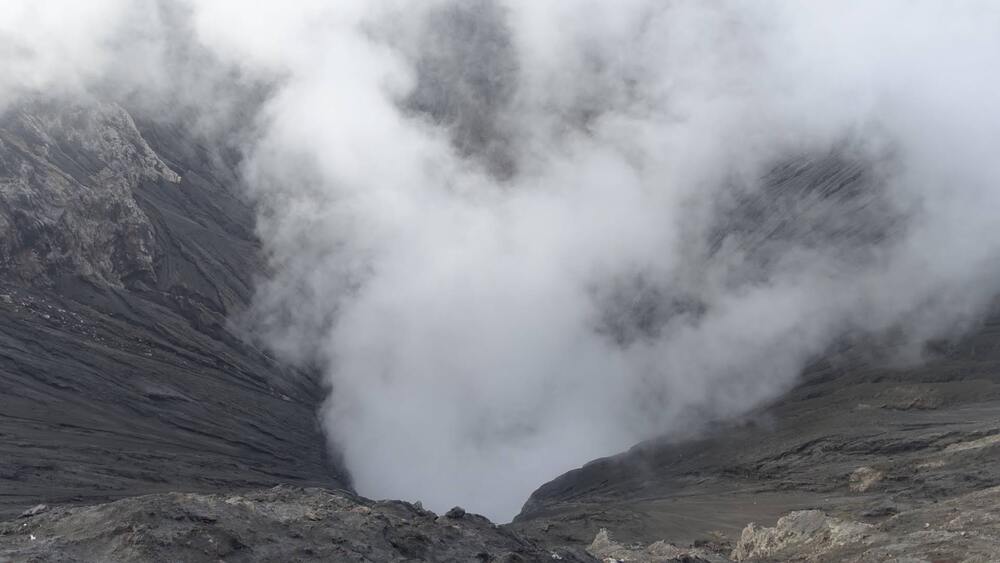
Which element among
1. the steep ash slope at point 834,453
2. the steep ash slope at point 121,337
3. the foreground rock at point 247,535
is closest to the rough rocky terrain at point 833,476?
the steep ash slope at point 834,453

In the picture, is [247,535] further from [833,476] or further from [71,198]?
[71,198]

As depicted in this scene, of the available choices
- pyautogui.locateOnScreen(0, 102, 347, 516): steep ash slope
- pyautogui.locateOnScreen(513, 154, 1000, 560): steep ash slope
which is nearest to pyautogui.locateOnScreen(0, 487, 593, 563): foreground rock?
pyautogui.locateOnScreen(513, 154, 1000, 560): steep ash slope

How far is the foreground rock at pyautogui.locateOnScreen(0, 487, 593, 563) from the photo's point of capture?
736 inches

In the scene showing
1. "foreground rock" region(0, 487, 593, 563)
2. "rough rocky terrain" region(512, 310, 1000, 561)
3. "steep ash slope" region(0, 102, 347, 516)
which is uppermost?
"steep ash slope" region(0, 102, 347, 516)

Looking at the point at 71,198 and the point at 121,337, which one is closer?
the point at 121,337

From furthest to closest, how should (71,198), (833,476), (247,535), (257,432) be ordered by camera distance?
(71,198)
(257,432)
(833,476)
(247,535)

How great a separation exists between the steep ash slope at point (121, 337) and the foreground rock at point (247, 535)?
54.2 feet

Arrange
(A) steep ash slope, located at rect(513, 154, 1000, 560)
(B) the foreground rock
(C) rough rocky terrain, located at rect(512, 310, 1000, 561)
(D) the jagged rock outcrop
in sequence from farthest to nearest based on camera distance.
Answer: (D) the jagged rock outcrop, (A) steep ash slope, located at rect(513, 154, 1000, 560), (C) rough rocky terrain, located at rect(512, 310, 1000, 561), (B) the foreground rock

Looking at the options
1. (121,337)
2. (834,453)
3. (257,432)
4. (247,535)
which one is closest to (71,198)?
(121,337)

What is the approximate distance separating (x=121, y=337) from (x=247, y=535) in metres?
36.9

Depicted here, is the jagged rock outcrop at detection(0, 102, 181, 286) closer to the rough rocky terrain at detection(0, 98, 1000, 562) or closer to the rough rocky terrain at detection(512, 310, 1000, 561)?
the rough rocky terrain at detection(0, 98, 1000, 562)

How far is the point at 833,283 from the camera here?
59.2m

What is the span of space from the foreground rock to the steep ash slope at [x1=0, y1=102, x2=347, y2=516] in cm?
1652

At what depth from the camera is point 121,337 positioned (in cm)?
5331
